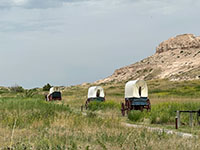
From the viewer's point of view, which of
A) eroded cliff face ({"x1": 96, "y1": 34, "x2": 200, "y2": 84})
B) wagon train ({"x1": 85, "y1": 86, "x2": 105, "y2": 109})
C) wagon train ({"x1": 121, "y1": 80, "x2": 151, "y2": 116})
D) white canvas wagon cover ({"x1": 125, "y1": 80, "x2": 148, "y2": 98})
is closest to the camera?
wagon train ({"x1": 121, "y1": 80, "x2": 151, "y2": 116})

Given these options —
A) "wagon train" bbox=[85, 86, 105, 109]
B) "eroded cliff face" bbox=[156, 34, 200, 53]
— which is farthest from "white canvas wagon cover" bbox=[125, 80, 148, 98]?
"eroded cliff face" bbox=[156, 34, 200, 53]

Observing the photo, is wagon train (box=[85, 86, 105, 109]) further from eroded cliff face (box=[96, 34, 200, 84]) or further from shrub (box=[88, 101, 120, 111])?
eroded cliff face (box=[96, 34, 200, 84])

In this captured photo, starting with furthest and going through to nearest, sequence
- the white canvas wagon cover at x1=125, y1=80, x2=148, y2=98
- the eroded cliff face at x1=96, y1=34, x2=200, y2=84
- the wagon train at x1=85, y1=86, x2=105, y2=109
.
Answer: the eroded cliff face at x1=96, y1=34, x2=200, y2=84 → the wagon train at x1=85, y1=86, x2=105, y2=109 → the white canvas wagon cover at x1=125, y1=80, x2=148, y2=98

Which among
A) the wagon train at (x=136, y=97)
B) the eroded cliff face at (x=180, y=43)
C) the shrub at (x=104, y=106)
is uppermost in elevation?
the eroded cliff face at (x=180, y=43)

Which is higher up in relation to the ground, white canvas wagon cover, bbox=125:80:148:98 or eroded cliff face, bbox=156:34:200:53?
eroded cliff face, bbox=156:34:200:53

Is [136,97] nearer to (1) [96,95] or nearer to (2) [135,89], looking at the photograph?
(2) [135,89]

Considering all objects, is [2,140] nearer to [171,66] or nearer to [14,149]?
[14,149]

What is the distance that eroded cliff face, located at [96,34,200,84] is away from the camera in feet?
347

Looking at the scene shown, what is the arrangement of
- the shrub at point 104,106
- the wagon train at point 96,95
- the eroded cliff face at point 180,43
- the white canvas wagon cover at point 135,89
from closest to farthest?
1. the white canvas wagon cover at point 135,89
2. the shrub at point 104,106
3. the wagon train at point 96,95
4. the eroded cliff face at point 180,43

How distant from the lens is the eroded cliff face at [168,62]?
347ft

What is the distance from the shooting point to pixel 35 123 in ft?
47.0

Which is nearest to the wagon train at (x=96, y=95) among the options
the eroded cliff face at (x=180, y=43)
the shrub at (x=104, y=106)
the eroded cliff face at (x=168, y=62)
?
the shrub at (x=104, y=106)

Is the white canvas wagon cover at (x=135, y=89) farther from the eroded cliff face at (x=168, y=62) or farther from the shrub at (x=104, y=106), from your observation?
the eroded cliff face at (x=168, y=62)

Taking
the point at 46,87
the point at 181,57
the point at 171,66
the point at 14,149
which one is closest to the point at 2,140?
the point at 14,149
